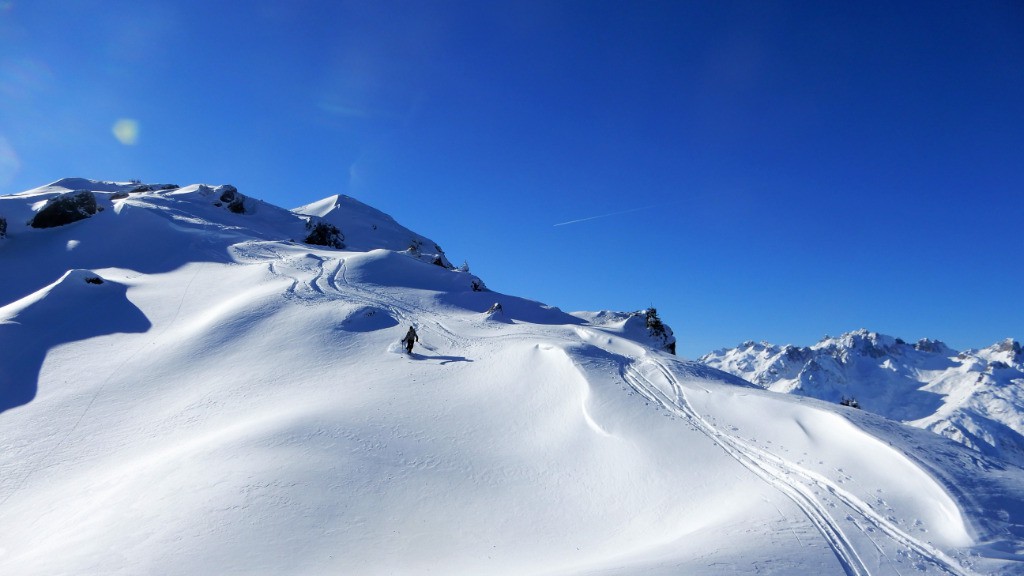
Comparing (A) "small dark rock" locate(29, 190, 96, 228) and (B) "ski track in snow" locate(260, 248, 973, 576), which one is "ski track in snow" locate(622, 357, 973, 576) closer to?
(B) "ski track in snow" locate(260, 248, 973, 576)

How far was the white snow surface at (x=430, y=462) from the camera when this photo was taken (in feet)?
26.0

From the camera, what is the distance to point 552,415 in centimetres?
1412

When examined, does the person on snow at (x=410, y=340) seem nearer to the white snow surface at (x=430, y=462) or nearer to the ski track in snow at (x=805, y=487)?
the white snow surface at (x=430, y=462)

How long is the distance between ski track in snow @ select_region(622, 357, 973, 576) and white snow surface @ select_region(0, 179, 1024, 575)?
46mm

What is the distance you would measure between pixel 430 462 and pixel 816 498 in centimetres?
799

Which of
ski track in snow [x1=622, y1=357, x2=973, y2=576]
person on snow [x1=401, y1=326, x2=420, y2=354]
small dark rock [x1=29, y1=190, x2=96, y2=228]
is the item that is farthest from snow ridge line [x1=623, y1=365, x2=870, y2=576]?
small dark rock [x1=29, y1=190, x2=96, y2=228]

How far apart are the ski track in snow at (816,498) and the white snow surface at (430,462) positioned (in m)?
0.05

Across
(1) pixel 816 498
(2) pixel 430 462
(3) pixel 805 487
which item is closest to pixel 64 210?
(2) pixel 430 462

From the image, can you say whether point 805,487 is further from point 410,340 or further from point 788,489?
point 410,340

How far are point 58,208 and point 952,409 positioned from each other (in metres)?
265

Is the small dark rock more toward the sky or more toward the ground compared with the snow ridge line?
more toward the sky

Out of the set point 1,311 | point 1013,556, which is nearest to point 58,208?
point 1,311

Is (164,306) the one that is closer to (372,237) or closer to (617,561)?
(617,561)

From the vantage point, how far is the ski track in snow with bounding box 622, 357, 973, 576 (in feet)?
22.7
